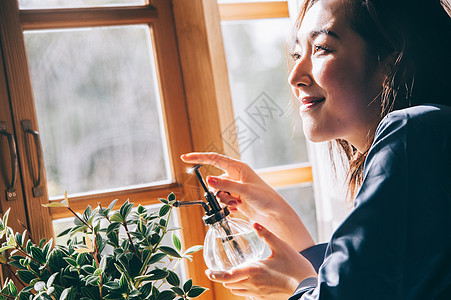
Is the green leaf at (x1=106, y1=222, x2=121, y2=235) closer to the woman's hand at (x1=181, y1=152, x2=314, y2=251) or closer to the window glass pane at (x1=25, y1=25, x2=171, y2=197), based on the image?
the woman's hand at (x1=181, y1=152, x2=314, y2=251)

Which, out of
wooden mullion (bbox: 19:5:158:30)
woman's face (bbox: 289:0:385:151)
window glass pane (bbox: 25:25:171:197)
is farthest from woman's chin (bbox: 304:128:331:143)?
wooden mullion (bbox: 19:5:158:30)

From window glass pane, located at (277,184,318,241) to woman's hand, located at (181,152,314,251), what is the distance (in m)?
0.55

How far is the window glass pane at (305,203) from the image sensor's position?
1.63 meters

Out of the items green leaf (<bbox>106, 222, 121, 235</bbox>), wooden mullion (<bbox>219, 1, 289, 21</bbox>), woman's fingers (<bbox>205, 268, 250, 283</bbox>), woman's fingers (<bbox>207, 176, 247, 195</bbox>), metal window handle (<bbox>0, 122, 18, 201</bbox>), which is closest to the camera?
woman's fingers (<bbox>205, 268, 250, 283</bbox>)

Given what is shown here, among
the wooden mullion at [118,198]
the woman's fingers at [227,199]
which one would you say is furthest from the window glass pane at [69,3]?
the woman's fingers at [227,199]

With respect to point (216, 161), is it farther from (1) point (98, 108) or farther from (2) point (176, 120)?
(1) point (98, 108)

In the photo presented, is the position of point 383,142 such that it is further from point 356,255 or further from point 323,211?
point 323,211

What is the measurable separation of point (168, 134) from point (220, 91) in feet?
0.63

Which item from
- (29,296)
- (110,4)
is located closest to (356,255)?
(29,296)

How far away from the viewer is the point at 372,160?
0.68 metres

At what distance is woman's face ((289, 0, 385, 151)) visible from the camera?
839 mm

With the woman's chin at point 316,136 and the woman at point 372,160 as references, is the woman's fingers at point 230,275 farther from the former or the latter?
the woman's chin at point 316,136

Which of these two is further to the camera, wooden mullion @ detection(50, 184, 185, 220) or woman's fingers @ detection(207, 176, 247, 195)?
wooden mullion @ detection(50, 184, 185, 220)

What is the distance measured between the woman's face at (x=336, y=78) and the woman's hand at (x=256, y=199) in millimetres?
216
